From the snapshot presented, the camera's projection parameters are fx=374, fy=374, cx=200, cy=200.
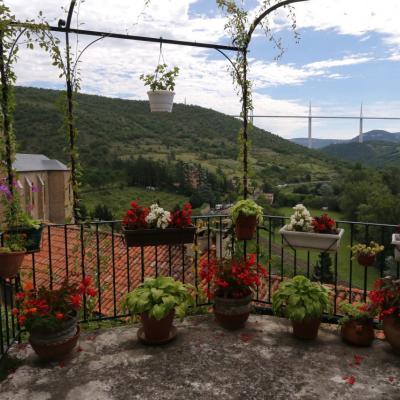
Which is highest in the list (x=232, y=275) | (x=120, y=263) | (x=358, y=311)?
(x=232, y=275)

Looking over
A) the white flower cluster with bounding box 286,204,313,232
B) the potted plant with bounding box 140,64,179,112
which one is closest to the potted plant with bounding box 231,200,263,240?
the white flower cluster with bounding box 286,204,313,232

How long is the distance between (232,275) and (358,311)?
100cm

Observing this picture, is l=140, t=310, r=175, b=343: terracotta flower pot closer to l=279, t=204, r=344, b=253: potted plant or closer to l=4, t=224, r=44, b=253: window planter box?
l=4, t=224, r=44, b=253: window planter box

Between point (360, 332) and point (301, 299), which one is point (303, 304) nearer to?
point (301, 299)

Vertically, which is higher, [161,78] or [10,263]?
[161,78]

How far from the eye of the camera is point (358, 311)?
285 cm

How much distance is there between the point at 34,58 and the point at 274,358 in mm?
3061

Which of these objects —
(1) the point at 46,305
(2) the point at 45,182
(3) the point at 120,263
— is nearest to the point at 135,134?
(2) the point at 45,182

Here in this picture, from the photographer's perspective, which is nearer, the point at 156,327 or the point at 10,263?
the point at 10,263

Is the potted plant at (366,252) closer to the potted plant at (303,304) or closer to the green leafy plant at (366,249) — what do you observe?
the green leafy plant at (366,249)

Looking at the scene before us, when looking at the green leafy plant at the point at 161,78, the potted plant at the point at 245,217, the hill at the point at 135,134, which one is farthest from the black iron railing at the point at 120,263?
the hill at the point at 135,134

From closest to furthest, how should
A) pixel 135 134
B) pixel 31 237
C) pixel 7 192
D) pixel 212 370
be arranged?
1. pixel 212 370
2. pixel 7 192
3. pixel 31 237
4. pixel 135 134

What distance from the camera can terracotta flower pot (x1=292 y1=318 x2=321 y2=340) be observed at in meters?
2.85

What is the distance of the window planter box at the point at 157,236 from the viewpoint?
2.99 metres
